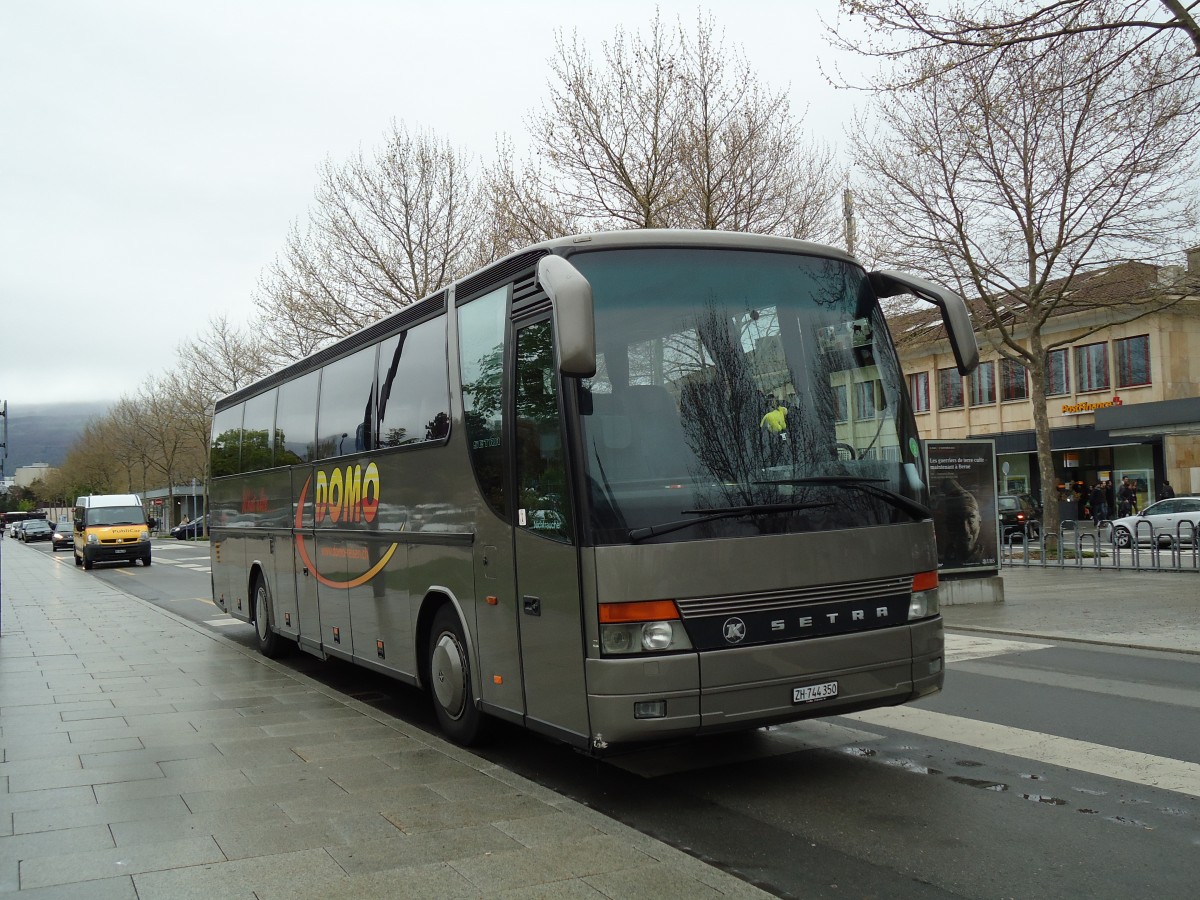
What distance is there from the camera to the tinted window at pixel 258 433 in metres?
12.3

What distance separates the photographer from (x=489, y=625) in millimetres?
6738

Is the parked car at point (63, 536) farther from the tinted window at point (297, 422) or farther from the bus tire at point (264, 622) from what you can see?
the tinted window at point (297, 422)

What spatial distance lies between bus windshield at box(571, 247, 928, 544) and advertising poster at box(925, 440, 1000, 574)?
9558 millimetres

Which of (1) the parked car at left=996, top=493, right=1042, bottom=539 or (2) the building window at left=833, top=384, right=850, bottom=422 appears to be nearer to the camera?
(2) the building window at left=833, top=384, right=850, bottom=422

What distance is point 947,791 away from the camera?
5.88 m

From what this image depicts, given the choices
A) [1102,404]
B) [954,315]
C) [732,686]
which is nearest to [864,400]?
[954,315]

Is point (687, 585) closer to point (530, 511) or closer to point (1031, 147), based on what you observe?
point (530, 511)

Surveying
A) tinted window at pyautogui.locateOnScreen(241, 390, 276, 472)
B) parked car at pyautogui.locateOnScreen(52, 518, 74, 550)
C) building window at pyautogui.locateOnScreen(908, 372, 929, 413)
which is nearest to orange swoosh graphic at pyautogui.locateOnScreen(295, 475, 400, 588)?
tinted window at pyautogui.locateOnScreen(241, 390, 276, 472)

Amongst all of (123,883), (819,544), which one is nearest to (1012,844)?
(819,544)

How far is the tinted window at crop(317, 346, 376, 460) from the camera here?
9109mm

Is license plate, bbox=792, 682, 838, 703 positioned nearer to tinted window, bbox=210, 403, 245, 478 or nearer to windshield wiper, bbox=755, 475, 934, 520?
windshield wiper, bbox=755, 475, 934, 520

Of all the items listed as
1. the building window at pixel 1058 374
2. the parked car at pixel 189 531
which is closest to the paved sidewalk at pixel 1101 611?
the building window at pixel 1058 374

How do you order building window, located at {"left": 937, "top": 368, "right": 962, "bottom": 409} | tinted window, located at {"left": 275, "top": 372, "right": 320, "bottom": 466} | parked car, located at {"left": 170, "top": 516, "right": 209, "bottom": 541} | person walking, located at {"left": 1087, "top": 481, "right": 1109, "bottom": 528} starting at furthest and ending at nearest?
parked car, located at {"left": 170, "top": 516, "right": 209, "bottom": 541} < building window, located at {"left": 937, "top": 368, "right": 962, "bottom": 409} < person walking, located at {"left": 1087, "top": 481, "right": 1109, "bottom": 528} < tinted window, located at {"left": 275, "top": 372, "right": 320, "bottom": 466}

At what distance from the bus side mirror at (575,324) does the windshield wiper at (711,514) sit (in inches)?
33.9
